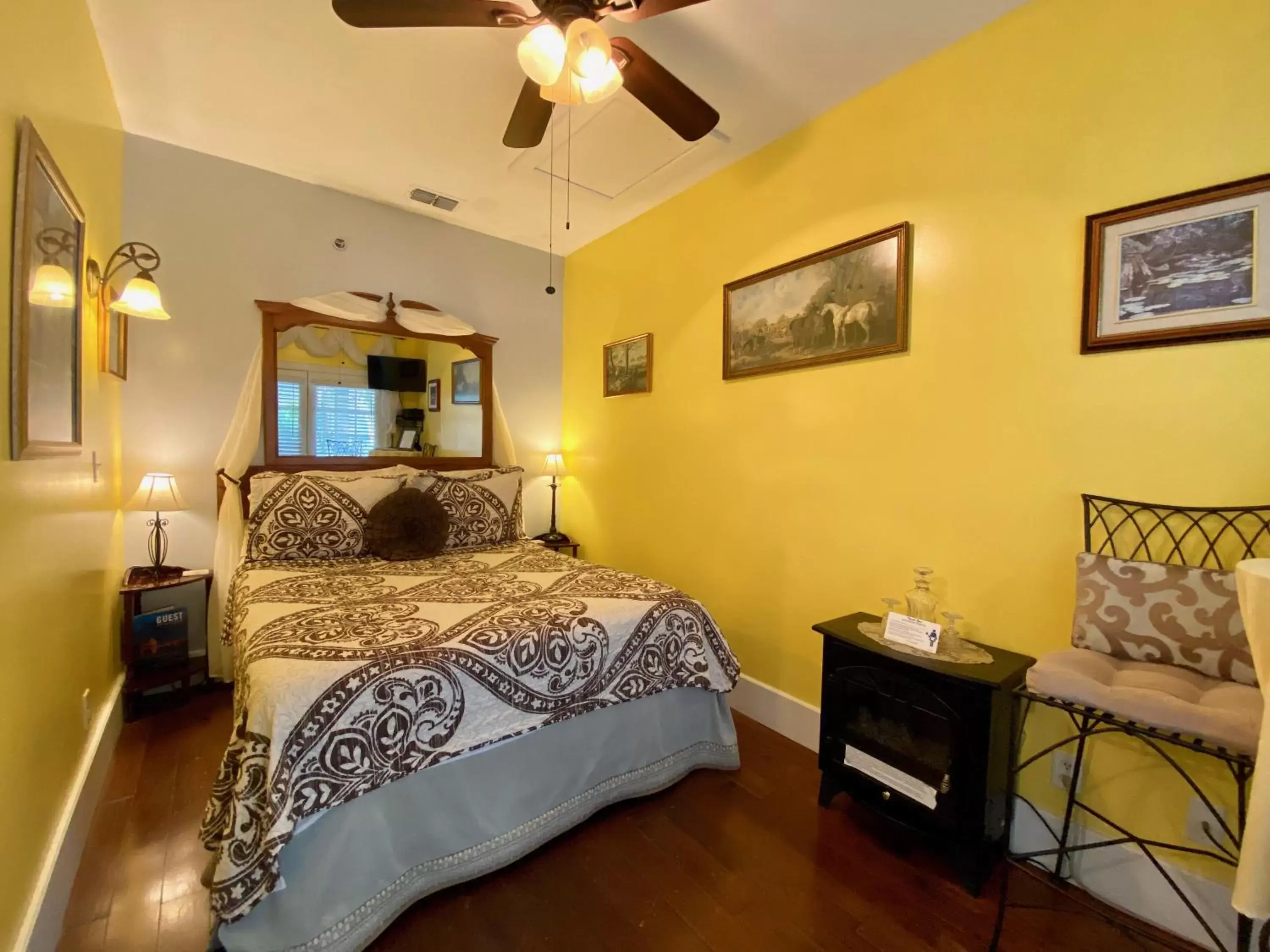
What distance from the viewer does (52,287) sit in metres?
1.39

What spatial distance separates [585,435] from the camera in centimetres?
388

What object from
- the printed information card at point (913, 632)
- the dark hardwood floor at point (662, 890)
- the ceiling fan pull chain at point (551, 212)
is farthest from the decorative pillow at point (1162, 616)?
the ceiling fan pull chain at point (551, 212)

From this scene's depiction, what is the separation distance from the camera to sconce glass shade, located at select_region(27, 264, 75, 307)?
1266 mm

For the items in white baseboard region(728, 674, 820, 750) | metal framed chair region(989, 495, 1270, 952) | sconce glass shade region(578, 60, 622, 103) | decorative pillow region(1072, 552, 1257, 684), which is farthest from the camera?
white baseboard region(728, 674, 820, 750)

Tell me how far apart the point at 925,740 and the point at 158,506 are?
337 cm

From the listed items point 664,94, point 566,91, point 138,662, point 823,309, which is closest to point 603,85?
point 566,91

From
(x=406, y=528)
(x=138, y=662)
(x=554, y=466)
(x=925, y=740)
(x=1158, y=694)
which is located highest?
(x=554, y=466)

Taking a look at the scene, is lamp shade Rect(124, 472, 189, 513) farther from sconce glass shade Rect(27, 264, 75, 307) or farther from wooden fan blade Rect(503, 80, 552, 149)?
wooden fan blade Rect(503, 80, 552, 149)

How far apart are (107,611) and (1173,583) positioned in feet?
12.7

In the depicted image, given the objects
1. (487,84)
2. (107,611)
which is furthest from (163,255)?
(487,84)

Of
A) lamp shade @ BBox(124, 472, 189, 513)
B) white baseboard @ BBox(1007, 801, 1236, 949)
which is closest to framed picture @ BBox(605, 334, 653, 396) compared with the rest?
lamp shade @ BBox(124, 472, 189, 513)

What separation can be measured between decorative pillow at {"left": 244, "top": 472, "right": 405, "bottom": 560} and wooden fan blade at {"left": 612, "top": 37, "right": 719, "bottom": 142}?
2235mm

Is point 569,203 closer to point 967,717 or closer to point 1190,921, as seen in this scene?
point 967,717

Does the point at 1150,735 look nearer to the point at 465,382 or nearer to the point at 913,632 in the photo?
the point at 913,632
